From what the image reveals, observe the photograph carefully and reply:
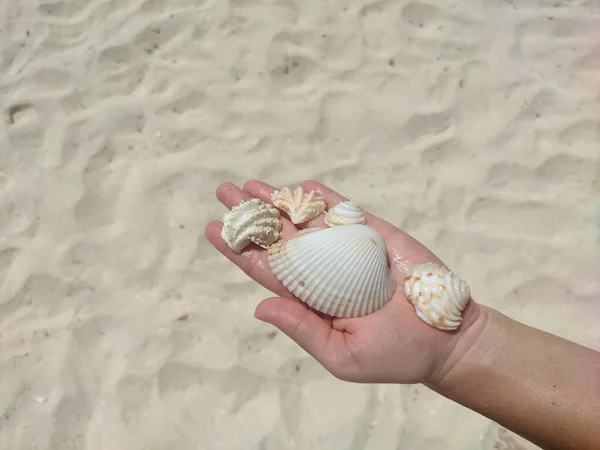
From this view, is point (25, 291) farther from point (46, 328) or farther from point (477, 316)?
point (477, 316)

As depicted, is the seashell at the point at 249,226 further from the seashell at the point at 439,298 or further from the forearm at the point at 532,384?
the forearm at the point at 532,384

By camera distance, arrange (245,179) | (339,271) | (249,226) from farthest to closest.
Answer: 1. (245,179)
2. (249,226)
3. (339,271)

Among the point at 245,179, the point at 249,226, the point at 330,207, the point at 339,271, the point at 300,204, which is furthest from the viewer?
the point at 245,179

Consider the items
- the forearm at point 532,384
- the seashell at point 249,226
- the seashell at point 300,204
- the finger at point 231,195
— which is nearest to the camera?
the forearm at point 532,384

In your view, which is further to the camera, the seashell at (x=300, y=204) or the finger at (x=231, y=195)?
the finger at (x=231, y=195)

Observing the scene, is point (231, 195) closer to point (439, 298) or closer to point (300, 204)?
point (300, 204)

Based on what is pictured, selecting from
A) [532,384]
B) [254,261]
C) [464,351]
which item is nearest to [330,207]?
[254,261]

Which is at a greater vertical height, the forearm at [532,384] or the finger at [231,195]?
the finger at [231,195]

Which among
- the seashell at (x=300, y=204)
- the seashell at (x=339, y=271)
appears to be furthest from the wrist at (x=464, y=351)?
the seashell at (x=300, y=204)
